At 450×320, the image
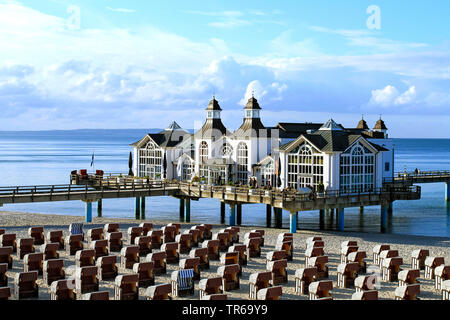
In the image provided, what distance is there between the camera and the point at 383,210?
40938 mm

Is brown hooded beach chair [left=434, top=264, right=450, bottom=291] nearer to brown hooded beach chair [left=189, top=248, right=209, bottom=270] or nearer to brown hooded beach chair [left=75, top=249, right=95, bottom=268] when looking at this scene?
brown hooded beach chair [left=189, top=248, right=209, bottom=270]

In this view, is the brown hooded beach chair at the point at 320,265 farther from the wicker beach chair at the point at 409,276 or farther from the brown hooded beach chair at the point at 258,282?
the brown hooded beach chair at the point at 258,282

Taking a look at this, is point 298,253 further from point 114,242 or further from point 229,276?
point 114,242

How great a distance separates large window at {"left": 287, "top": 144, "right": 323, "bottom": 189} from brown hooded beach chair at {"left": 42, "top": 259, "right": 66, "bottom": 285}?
21.3m

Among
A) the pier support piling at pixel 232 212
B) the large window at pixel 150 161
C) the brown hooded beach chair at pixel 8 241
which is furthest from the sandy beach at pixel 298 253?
the large window at pixel 150 161

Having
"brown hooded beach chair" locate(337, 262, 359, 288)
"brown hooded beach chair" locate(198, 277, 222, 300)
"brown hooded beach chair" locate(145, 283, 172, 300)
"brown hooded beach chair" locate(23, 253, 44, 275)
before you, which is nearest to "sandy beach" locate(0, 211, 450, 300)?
"brown hooded beach chair" locate(337, 262, 359, 288)

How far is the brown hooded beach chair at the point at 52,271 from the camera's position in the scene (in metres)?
18.9

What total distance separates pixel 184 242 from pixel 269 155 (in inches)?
715

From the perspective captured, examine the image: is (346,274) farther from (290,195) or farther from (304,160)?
(304,160)

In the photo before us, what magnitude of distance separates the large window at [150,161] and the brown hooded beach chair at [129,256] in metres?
26.7

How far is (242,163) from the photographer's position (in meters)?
42.9

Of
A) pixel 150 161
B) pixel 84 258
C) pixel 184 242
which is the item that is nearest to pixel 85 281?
pixel 84 258

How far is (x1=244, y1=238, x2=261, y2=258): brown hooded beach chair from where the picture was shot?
24.2 metres
